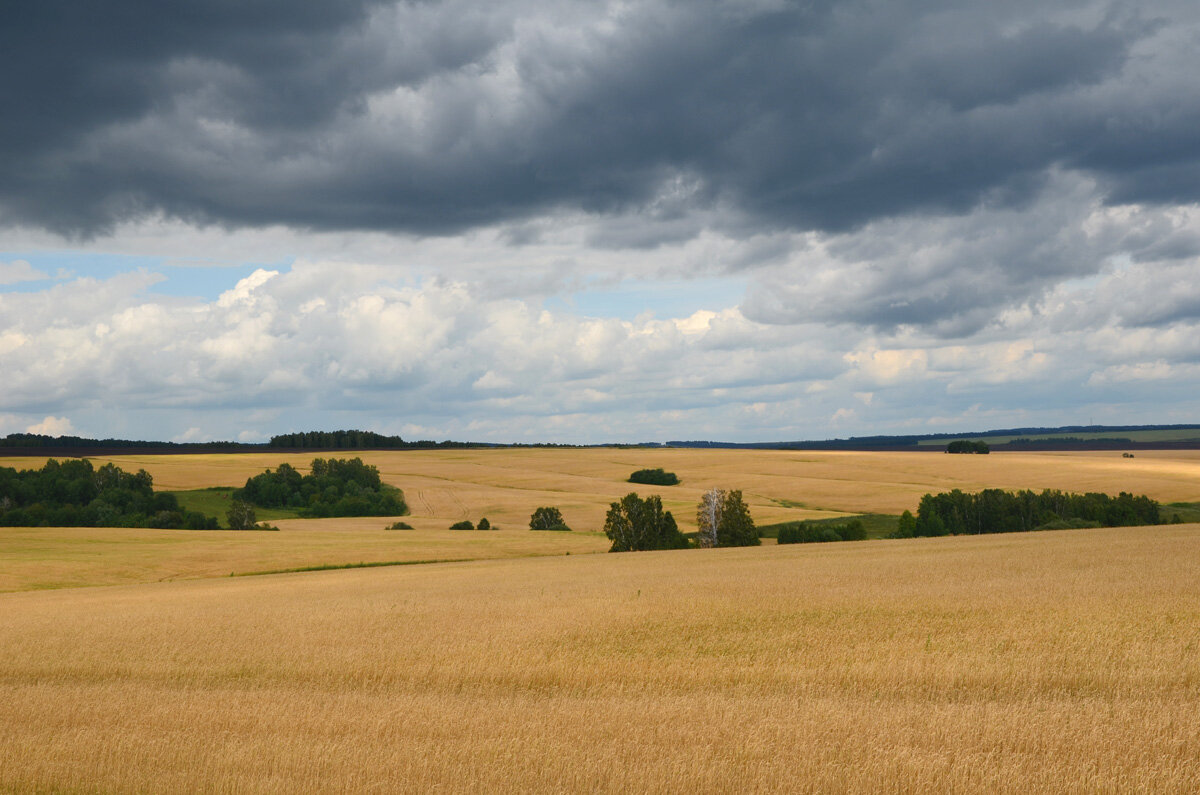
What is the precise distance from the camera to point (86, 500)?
312ft

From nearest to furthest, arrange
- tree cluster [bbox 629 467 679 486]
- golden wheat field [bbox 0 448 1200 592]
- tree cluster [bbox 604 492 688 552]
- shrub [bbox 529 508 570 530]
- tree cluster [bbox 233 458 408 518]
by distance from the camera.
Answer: golden wheat field [bbox 0 448 1200 592]
tree cluster [bbox 604 492 688 552]
shrub [bbox 529 508 570 530]
tree cluster [bbox 233 458 408 518]
tree cluster [bbox 629 467 679 486]

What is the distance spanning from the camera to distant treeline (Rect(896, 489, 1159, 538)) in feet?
240

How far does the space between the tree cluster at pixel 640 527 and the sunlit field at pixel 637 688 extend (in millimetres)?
35744

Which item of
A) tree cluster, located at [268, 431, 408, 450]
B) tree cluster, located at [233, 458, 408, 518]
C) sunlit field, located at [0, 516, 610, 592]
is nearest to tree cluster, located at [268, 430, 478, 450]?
tree cluster, located at [268, 431, 408, 450]

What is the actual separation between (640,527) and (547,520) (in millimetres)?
16300

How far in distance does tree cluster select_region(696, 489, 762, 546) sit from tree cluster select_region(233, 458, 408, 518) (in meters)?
39.2

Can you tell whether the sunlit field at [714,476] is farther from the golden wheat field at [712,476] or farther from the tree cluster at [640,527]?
the tree cluster at [640,527]

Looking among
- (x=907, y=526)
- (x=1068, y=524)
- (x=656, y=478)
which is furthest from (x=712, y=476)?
(x=1068, y=524)

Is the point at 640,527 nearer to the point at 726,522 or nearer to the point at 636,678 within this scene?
the point at 726,522

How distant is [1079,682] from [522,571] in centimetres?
2958

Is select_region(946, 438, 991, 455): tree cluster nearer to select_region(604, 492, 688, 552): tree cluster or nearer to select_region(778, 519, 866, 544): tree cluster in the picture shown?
select_region(778, 519, 866, 544): tree cluster

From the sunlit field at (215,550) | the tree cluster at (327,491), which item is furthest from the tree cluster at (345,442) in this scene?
the sunlit field at (215,550)

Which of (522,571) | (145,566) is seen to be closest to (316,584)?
(522,571)

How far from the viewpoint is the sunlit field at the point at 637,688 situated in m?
10.5
